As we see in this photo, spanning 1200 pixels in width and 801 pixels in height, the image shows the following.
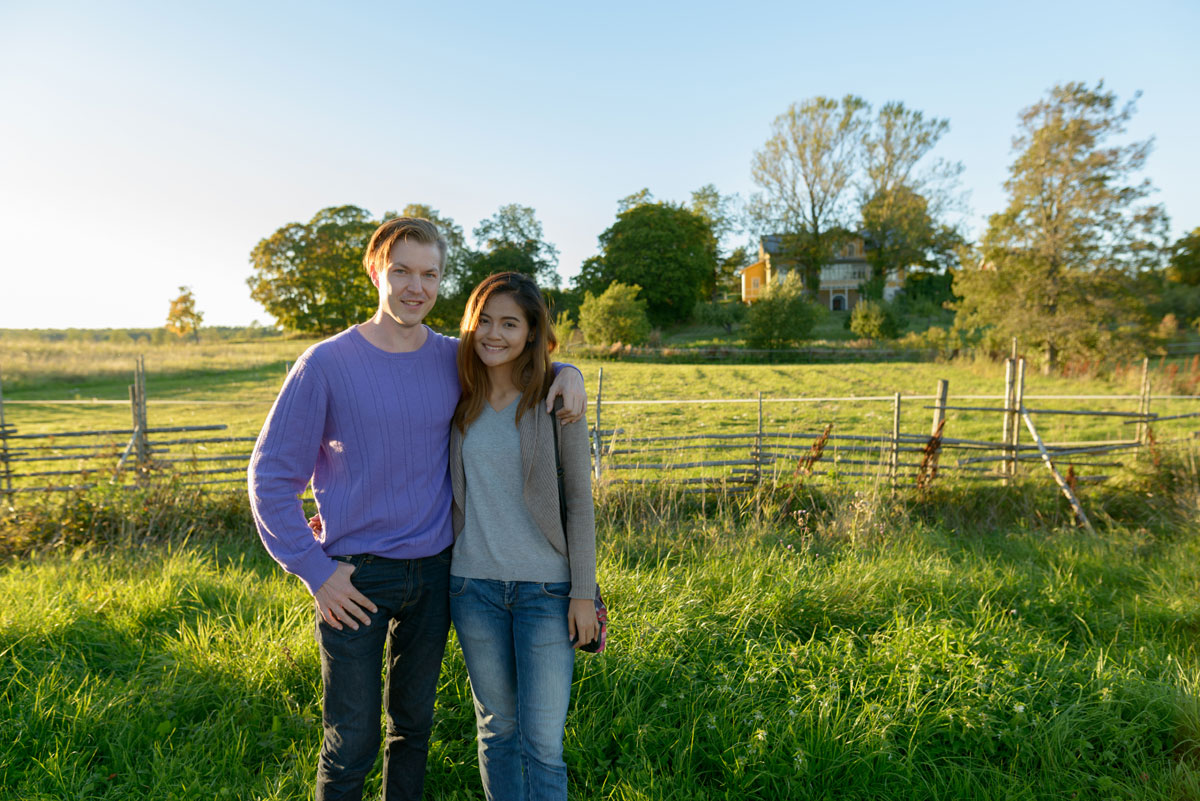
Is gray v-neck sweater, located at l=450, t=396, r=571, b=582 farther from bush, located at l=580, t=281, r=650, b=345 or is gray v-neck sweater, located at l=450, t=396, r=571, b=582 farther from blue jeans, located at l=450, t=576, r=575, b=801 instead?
bush, located at l=580, t=281, r=650, b=345

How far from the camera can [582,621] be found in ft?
6.50

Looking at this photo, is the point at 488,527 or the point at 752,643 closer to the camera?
the point at 488,527

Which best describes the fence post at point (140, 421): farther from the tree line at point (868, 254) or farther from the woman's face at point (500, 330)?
the tree line at point (868, 254)

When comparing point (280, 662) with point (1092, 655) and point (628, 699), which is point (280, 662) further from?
point (1092, 655)

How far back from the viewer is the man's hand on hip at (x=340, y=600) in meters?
1.87

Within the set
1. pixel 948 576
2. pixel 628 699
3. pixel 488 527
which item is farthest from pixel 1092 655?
pixel 488 527

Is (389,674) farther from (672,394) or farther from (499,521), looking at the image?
(672,394)

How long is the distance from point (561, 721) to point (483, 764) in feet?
1.08

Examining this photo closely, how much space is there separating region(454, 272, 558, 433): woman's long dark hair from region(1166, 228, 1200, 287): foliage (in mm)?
47344

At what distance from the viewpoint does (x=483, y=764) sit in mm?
2045

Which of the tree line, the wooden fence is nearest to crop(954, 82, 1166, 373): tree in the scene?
the tree line

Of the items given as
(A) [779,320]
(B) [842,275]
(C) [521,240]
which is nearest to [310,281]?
(C) [521,240]

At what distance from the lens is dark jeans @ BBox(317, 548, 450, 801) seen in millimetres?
1946

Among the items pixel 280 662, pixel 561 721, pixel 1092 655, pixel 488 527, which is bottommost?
pixel 1092 655
